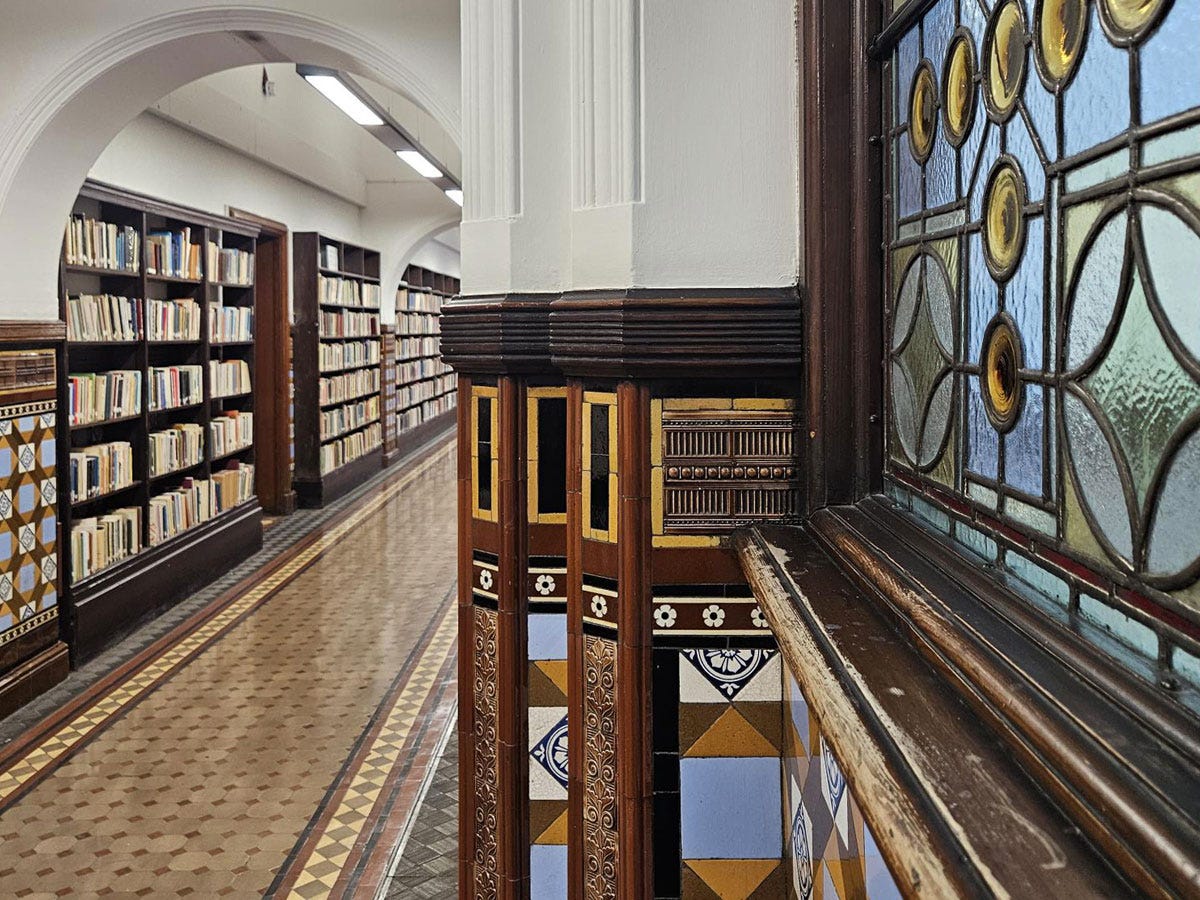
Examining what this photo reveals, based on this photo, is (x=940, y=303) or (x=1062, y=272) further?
(x=940, y=303)

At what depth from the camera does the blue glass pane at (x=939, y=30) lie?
1.42 m

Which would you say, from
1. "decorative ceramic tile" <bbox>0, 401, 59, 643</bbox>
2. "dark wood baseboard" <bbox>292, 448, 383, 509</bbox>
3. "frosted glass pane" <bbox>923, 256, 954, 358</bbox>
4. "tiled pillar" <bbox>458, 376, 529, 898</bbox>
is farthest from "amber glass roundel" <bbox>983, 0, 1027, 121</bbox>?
"dark wood baseboard" <bbox>292, 448, 383, 509</bbox>

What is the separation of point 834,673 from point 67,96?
456 centimetres

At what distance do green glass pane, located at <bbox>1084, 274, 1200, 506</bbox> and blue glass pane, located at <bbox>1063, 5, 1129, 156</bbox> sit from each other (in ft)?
0.50

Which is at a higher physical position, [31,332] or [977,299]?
[31,332]

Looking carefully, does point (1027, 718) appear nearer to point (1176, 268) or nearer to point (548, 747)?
point (1176, 268)

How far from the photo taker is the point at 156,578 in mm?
6414

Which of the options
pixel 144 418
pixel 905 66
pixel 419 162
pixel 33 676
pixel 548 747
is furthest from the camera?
pixel 419 162

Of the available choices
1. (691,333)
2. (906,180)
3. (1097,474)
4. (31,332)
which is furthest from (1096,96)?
(31,332)

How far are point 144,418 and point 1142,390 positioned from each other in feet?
21.1

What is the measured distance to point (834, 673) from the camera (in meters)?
1.16

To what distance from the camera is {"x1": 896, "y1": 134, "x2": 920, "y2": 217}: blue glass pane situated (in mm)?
1590

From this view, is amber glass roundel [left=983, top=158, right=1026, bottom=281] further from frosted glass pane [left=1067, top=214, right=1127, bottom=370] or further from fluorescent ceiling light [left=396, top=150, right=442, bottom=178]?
fluorescent ceiling light [left=396, top=150, right=442, bottom=178]

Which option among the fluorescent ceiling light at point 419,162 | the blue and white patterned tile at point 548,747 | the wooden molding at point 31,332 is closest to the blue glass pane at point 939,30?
the blue and white patterned tile at point 548,747
